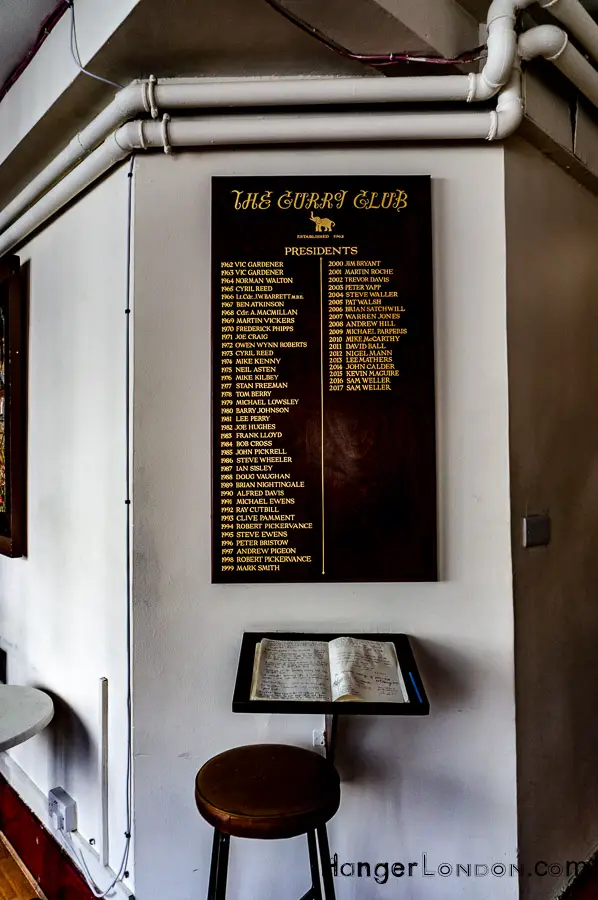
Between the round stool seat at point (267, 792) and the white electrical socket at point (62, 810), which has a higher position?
the round stool seat at point (267, 792)

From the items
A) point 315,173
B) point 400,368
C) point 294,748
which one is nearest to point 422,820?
point 294,748

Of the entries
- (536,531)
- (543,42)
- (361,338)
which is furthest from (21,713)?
(543,42)

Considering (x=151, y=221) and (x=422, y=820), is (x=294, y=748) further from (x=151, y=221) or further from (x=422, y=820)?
(x=151, y=221)

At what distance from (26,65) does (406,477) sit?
2.10m

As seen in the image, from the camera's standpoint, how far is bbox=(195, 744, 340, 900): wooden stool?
124cm

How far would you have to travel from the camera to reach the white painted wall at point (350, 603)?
65.4 inches

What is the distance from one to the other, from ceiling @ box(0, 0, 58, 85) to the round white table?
2.40 meters

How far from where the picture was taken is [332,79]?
1597 millimetres

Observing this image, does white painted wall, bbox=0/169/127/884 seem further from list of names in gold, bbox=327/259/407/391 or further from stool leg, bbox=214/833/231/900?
list of names in gold, bbox=327/259/407/391

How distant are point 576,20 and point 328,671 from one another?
2.08 meters

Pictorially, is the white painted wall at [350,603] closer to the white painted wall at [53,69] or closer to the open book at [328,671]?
the open book at [328,671]

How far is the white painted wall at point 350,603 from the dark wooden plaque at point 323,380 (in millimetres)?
63

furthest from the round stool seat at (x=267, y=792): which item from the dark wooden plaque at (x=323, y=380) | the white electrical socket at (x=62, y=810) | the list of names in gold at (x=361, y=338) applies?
the list of names in gold at (x=361, y=338)

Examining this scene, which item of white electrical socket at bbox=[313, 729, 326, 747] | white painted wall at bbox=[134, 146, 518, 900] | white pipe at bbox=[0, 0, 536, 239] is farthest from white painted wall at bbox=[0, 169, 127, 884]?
white electrical socket at bbox=[313, 729, 326, 747]
